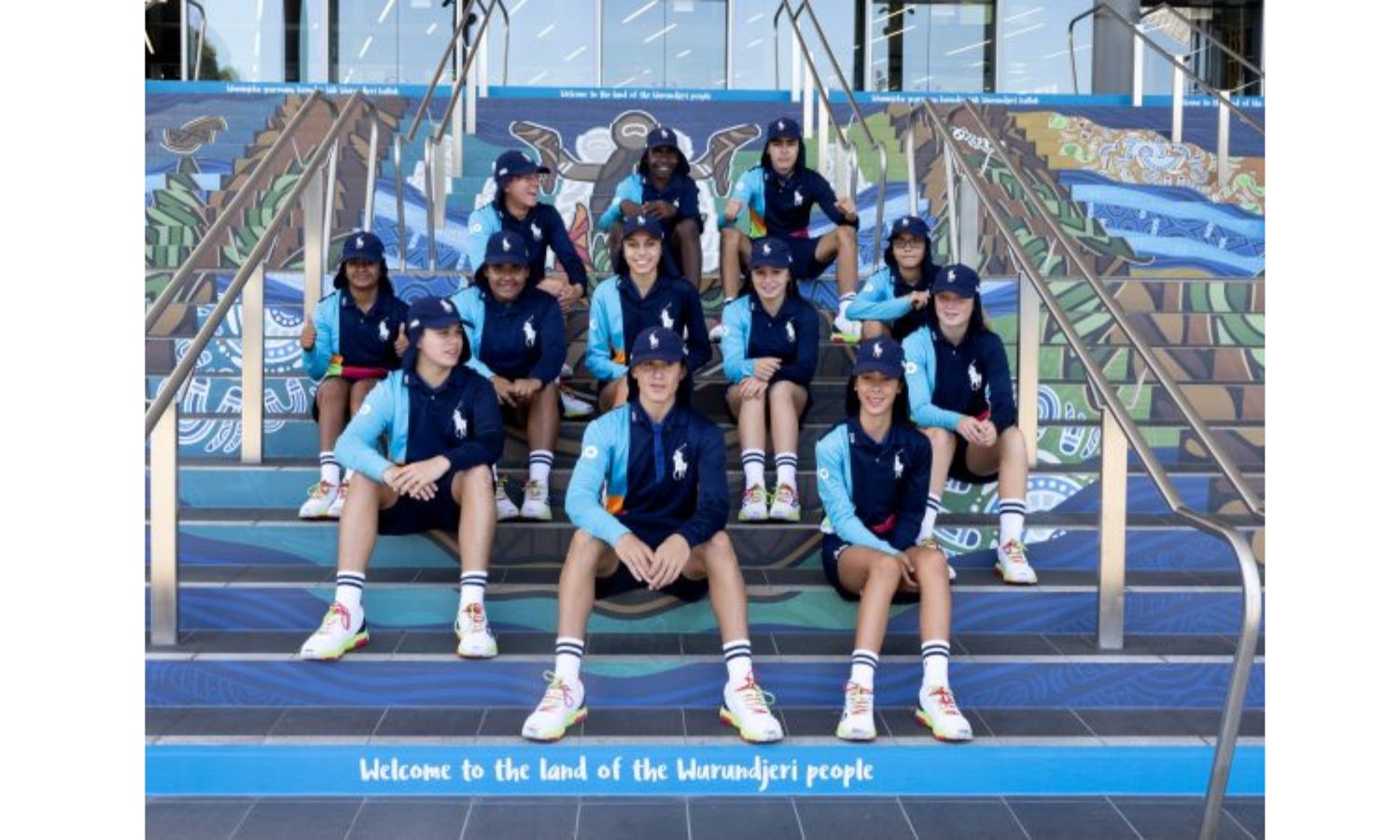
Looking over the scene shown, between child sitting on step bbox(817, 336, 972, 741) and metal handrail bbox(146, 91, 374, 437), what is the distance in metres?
2.16

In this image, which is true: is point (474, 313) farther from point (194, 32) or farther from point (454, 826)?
point (194, 32)

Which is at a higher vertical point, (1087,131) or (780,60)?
(780,60)

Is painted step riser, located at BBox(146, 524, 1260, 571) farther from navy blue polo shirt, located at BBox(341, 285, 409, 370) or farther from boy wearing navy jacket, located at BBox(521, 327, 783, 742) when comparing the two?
navy blue polo shirt, located at BBox(341, 285, 409, 370)

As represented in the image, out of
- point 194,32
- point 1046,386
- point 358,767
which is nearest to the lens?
point 358,767

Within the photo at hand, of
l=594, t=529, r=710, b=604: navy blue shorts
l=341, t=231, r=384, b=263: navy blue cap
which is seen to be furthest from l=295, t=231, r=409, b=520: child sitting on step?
l=594, t=529, r=710, b=604: navy blue shorts

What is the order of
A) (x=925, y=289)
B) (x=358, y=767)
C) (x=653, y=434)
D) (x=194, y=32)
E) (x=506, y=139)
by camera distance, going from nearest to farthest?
1. (x=358, y=767)
2. (x=653, y=434)
3. (x=925, y=289)
4. (x=506, y=139)
5. (x=194, y=32)

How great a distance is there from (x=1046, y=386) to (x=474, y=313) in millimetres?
2661

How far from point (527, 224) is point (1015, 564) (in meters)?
2.79

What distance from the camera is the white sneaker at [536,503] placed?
5.21m

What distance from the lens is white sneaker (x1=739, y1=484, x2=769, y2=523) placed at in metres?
5.22

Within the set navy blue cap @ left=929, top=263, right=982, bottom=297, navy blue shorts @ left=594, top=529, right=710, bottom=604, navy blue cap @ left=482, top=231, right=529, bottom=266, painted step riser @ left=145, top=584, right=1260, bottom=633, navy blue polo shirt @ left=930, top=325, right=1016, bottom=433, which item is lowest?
painted step riser @ left=145, top=584, right=1260, bottom=633

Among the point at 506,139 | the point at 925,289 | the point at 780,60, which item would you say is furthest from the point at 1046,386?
the point at 780,60

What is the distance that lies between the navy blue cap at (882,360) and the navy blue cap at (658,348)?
63cm
